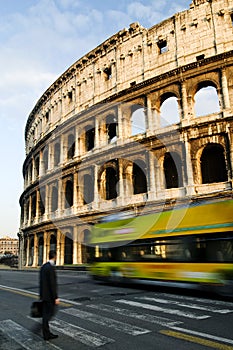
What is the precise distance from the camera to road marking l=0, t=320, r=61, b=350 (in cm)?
490

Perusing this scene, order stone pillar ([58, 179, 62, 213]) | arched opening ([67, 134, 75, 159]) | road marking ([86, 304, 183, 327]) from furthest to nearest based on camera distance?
arched opening ([67, 134, 75, 159])
stone pillar ([58, 179, 62, 213])
road marking ([86, 304, 183, 327])

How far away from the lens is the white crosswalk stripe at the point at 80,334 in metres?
5.07

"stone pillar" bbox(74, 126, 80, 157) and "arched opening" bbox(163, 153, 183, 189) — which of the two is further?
"stone pillar" bbox(74, 126, 80, 157)

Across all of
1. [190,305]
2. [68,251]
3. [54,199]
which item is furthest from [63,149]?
[190,305]

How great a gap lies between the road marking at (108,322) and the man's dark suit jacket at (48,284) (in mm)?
1477

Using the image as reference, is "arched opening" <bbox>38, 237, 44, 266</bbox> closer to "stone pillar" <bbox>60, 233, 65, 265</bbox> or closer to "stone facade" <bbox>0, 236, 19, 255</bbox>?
"stone pillar" <bbox>60, 233, 65, 265</bbox>

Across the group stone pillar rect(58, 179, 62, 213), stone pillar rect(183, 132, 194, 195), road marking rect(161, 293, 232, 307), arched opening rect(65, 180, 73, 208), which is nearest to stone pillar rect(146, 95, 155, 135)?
stone pillar rect(183, 132, 194, 195)

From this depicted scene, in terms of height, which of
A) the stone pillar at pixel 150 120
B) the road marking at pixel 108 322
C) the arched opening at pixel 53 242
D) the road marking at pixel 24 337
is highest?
the stone pillar at pixel 150 120

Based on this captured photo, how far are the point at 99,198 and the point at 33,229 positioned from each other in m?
11.7

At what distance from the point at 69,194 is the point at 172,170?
1154 centimetres

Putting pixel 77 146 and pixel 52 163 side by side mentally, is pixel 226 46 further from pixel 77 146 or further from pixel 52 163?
pixel 52 163

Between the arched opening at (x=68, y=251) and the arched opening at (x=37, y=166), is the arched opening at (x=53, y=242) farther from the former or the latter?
the arched opening at (x=37, y=166)

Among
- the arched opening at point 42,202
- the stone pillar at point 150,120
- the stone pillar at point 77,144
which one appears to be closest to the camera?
the stone pillar at point 150,120

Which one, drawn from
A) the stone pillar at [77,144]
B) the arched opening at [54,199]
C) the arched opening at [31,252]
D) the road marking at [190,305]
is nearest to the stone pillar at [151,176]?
the stone pillar at [77,144]
